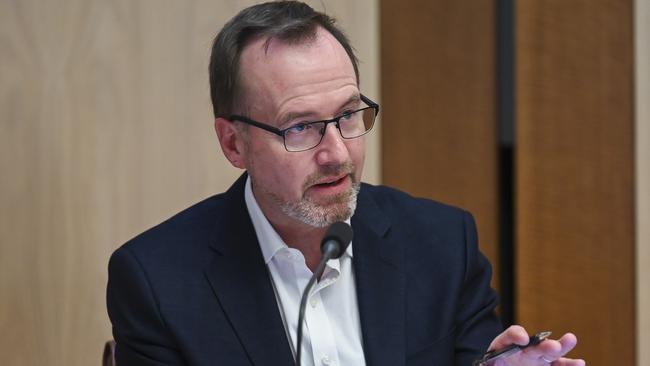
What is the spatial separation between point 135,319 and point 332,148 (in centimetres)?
55

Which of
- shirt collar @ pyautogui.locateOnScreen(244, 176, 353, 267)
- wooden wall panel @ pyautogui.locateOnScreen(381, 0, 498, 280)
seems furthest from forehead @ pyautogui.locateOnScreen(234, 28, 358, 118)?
wooden wall panel @ pyautogui.locateOnScreen(381, 0, 498, 280)

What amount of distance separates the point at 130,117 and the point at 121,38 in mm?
242

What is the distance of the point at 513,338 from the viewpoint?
1689mm

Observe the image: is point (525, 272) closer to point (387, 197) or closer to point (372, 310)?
point (387, 197)

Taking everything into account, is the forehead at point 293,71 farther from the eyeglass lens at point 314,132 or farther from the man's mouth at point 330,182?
the man's mouth at point 330,182

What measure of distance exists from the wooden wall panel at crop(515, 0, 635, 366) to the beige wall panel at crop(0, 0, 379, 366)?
1.15 meters

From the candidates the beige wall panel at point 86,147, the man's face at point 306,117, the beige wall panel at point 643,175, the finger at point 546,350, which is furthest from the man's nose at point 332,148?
the beige wall panel at point 643,175

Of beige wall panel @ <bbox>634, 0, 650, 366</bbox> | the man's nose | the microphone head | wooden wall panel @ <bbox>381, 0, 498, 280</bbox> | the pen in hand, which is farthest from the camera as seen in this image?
wooden wall panel @ <bbox>381, 0, 498, 280</bbox>

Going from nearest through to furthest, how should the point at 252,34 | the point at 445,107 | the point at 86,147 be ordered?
1. the point at 252,34
2. the point at 86,147
3. the point at 445,107

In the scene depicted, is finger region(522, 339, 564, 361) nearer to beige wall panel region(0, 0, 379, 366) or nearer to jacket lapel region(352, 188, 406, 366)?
jacket lapel region(352, 188, 406, 366)

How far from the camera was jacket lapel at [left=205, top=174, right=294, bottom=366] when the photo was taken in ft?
6.25

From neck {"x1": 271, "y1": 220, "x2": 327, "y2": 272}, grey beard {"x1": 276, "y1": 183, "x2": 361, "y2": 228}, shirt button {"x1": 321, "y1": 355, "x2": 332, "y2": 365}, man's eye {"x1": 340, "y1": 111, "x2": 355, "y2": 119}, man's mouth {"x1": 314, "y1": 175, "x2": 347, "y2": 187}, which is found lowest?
shirt button {"x1": 321, "y1": 355, "x2": 332, "y2": 365}

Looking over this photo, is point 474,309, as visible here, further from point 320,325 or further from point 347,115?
point 347,115

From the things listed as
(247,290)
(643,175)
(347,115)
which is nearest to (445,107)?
(643,175)
